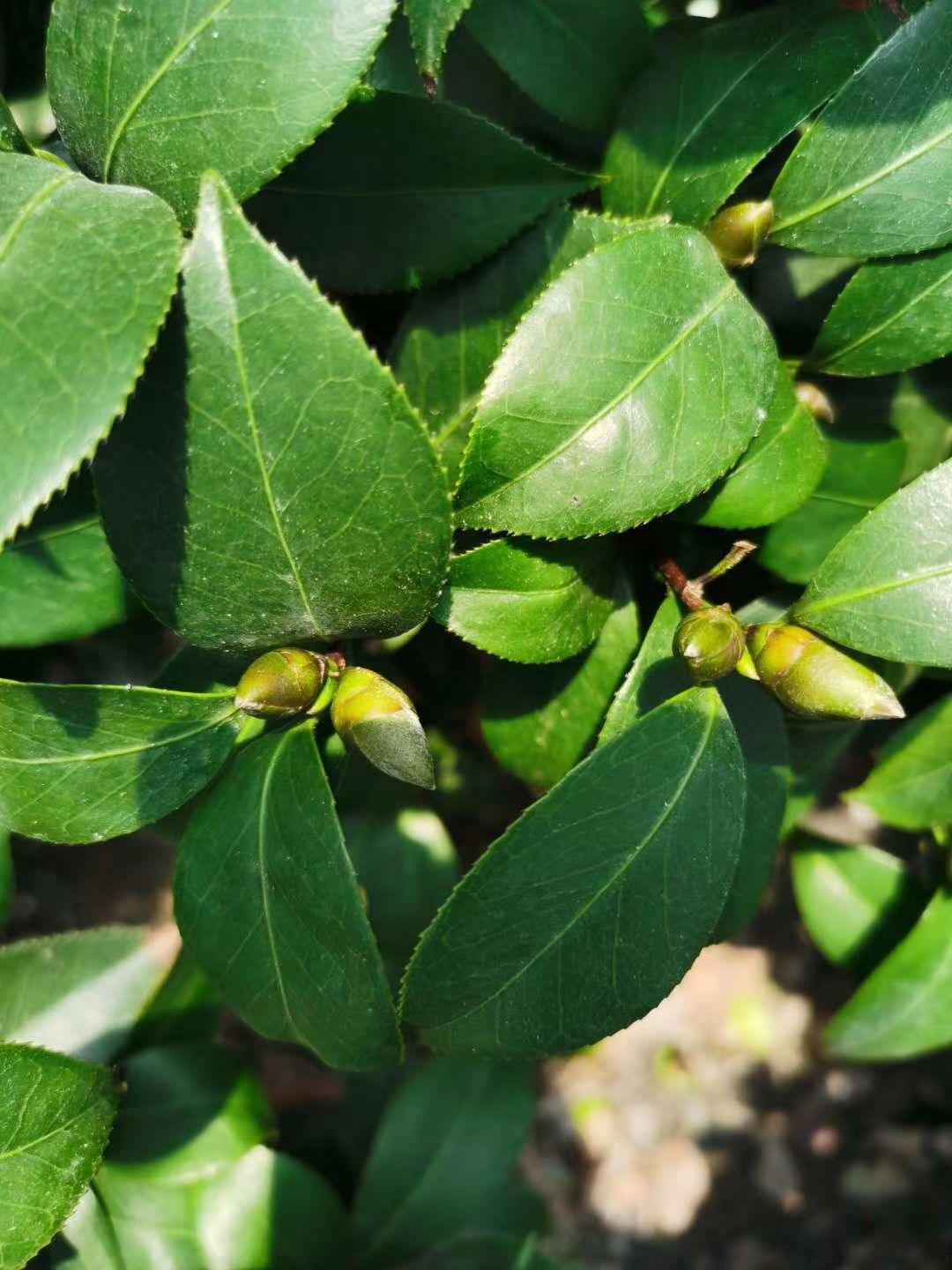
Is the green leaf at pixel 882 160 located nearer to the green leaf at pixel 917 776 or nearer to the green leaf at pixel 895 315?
the green leaf at pixel 895 315

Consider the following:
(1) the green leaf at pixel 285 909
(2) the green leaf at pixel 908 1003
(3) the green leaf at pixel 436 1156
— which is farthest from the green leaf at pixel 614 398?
(3) the green leaf at pixel 436 1156

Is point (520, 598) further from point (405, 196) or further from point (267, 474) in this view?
point (405, 196)

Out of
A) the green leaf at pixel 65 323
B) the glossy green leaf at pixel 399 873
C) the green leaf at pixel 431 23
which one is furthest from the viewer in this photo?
the glossy green leaf at pixel 399 873

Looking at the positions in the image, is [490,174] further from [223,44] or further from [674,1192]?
[674,1192]

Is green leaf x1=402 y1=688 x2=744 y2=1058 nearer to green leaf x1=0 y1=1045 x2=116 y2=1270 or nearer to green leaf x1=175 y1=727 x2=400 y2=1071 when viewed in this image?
green leaf x1=175 y1=727 x2=400 y2=1071

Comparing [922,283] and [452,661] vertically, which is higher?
[922,283]

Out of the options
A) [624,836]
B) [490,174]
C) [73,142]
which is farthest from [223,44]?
[624,836]

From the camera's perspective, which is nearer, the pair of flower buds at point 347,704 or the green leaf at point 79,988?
the pair of flower buds at point 347,704
